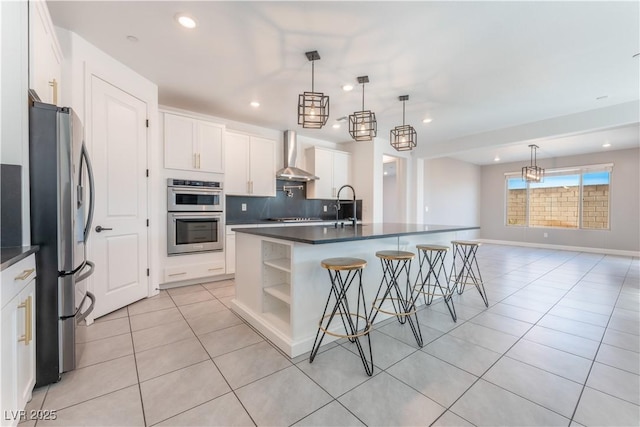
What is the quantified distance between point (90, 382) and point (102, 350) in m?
0.43

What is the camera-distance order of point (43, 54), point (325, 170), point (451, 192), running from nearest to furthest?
point (43, 54)
point (325, 170)
point (451, 192)

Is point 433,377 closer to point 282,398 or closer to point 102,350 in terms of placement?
point 282,398

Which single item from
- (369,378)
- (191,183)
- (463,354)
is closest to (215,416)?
(369,378)

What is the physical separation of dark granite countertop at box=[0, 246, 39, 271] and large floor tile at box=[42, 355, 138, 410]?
2.73 feet

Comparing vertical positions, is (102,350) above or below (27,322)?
below

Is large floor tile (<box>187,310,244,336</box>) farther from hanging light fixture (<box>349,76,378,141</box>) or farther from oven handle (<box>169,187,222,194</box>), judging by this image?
hanging light fixture (<box>349,76,378,141</box>)

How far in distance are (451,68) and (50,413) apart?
13.3 feet

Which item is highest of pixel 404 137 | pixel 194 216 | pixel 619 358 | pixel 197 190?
pixel 404 137

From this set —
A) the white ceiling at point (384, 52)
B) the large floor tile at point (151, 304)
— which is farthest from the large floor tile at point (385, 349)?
the white ceiling at point (384, 52)

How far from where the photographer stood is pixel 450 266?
3.46m

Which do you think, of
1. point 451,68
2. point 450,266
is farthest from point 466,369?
point 451,68

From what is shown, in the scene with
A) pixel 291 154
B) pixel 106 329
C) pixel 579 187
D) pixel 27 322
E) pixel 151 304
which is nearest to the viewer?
pixel 27 322

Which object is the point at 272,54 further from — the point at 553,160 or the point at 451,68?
the point at 553,160

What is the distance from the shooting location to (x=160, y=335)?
2.21 metres
